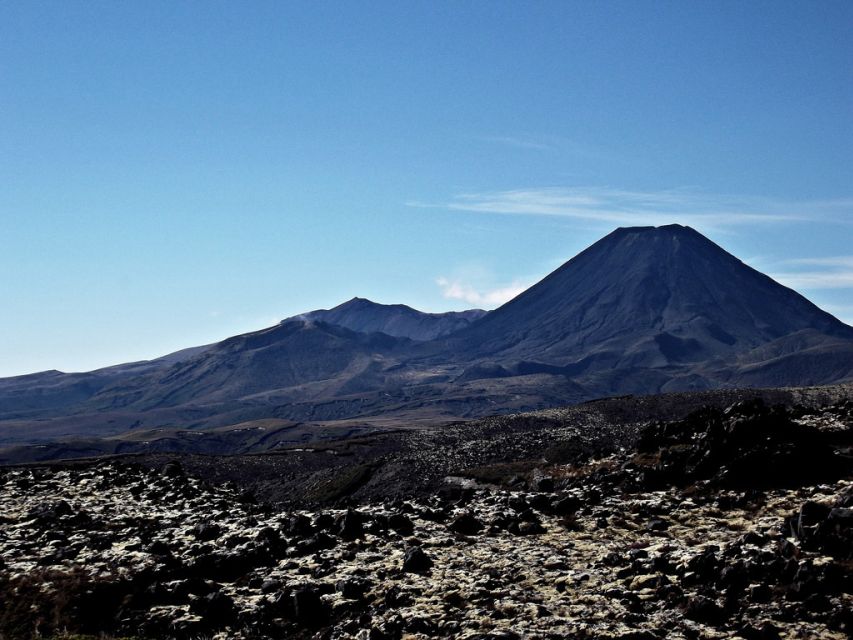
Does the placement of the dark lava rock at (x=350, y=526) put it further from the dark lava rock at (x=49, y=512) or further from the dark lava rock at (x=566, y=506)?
the dark lava rock at (x=49, y=512)

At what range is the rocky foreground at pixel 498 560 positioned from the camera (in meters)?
15.9

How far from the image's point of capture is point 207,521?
27.8m

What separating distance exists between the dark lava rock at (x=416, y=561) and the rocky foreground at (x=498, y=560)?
0.12 feet

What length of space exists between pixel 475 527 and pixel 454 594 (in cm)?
693

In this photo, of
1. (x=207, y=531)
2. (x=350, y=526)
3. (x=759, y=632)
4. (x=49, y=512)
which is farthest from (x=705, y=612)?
(x=49, y=512)

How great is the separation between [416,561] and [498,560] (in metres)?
2.19

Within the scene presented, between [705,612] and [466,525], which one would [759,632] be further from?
[466,525]

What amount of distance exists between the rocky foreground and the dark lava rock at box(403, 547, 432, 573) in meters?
0.04

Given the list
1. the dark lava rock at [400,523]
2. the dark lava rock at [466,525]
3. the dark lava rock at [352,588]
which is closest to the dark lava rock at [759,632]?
the dark lava rock at [352,588]

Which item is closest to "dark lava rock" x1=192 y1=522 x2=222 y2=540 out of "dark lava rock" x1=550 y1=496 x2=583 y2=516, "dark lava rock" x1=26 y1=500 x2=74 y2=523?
"dark lava rock" x1=26 y1=500 x2=74 y2=523

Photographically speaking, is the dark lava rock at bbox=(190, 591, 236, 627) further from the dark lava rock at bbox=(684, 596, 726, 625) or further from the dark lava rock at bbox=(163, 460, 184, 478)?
the dark lava rock at bbox=(163, 460, 184, 478)

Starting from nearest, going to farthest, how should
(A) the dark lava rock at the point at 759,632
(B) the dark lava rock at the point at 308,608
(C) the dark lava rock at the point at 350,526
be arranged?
(A) the dark lava rock at the point at 759,632 < (B) the dark lava rock at the point at 308,608 < (C) the dark lava rock at the point at 350,526

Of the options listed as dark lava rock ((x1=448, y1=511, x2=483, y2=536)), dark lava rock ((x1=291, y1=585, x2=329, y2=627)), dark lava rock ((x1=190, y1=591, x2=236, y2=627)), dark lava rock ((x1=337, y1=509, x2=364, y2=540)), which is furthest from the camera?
dark lava rock ((x1=448, y1=511, x2=483, y2=536))

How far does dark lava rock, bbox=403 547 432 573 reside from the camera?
66.0 ft
